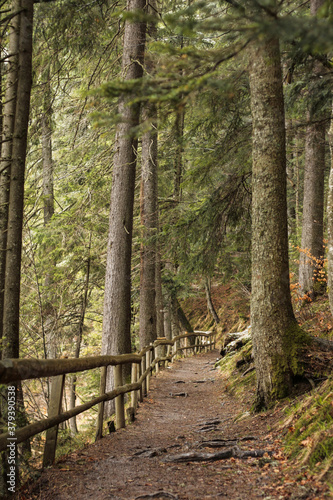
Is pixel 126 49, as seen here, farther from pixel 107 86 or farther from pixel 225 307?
pixel 225 307

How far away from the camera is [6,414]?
13.4 ft

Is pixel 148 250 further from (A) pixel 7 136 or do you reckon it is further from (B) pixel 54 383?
(B) pixel 54 383

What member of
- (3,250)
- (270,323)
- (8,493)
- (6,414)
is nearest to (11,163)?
(3,250)

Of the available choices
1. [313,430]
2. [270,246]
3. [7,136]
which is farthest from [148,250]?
[313,430]

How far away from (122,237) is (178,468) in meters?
5.57

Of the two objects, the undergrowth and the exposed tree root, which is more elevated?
the undergrowth

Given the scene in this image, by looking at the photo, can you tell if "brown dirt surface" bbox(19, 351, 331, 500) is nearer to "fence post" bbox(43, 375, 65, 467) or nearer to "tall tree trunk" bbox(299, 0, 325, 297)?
"fence post" bbox(43, 375, 65, 467)

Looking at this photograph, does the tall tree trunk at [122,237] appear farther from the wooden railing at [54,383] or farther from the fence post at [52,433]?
the fence post at [52,433]

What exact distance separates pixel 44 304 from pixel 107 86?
31.9 ft

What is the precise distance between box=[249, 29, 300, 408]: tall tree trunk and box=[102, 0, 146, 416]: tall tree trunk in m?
3.58

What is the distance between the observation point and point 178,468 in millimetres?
4543

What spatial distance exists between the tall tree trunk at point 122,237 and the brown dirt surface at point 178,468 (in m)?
1.95

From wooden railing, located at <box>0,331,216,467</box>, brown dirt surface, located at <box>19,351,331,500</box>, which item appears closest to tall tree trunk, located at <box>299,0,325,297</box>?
brown dirt surface, located at <box>19,351,331,500</box>

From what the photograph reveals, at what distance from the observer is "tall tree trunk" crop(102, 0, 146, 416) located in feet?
29.5
